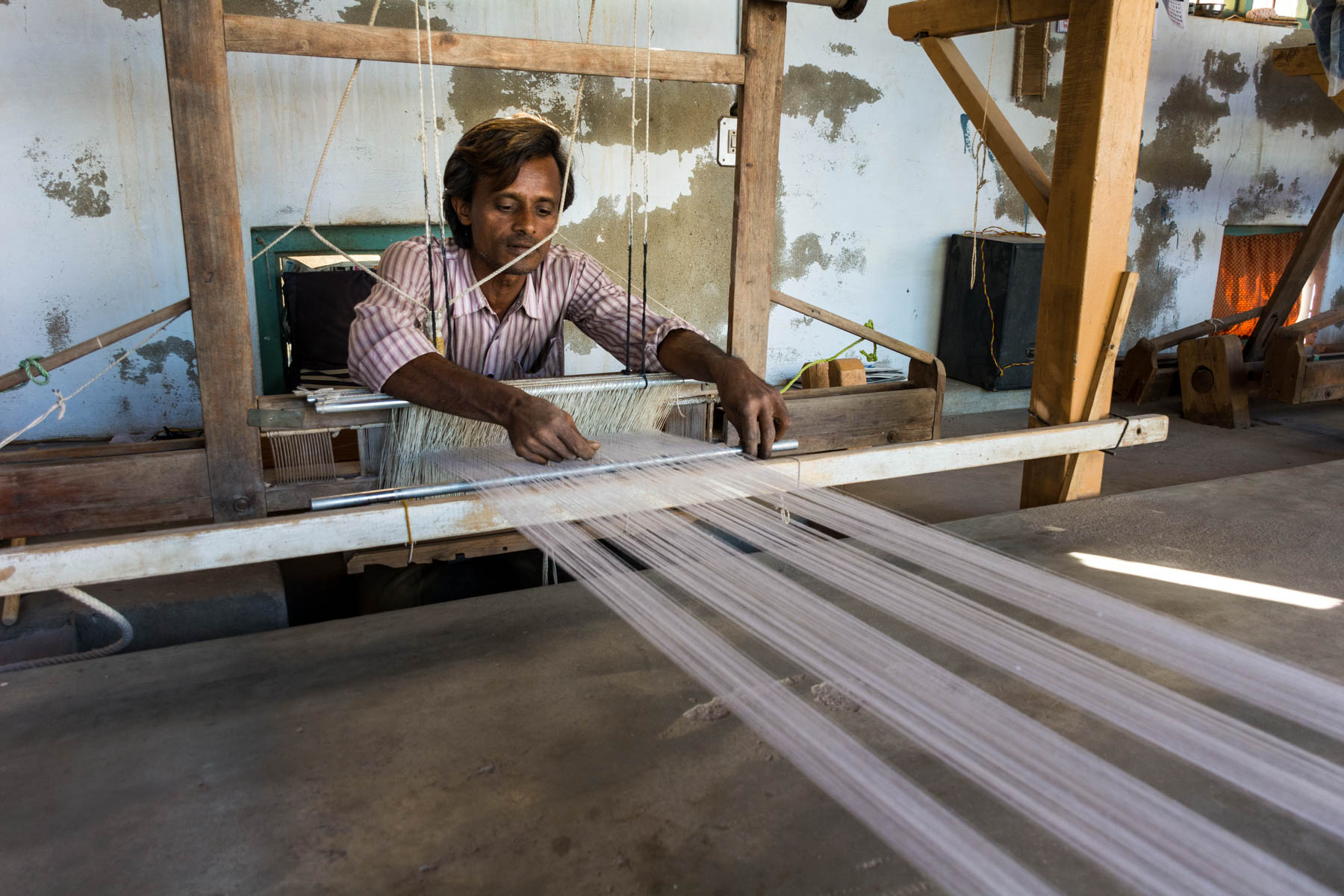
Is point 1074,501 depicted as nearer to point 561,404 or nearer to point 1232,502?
point 1232,502

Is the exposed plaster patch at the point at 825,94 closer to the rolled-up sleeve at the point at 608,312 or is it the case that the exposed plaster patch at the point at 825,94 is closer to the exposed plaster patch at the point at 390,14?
the exposed plaster patch at the point at 390,14

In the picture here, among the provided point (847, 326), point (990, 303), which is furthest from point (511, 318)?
point (990, 303)

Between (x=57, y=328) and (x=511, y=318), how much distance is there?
8.94 feet

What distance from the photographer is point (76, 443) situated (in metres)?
4.04

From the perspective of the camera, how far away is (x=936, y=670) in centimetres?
129

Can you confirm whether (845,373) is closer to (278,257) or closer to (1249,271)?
(278,257)

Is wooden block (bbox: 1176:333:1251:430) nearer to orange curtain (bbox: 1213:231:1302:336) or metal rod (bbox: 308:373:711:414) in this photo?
orange curtain (bbox: 1213:231:1302:336)

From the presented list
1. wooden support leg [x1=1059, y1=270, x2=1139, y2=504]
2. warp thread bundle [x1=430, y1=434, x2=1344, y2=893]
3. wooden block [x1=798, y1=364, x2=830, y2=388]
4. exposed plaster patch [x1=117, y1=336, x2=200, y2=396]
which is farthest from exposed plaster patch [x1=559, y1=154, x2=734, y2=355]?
warp thread bundle [x1=430, y1=434, x2=1344, y2=893]

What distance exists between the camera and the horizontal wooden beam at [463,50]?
1655mm

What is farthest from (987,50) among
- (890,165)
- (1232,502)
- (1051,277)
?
(1232,502)

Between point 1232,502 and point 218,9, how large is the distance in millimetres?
2493

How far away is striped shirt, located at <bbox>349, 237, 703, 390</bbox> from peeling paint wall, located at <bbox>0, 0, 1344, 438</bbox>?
2031 millimetres

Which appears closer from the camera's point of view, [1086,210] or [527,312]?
[1086,210]

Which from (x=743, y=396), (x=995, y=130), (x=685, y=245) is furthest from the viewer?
(x=685, y=245)
